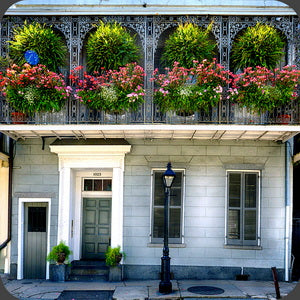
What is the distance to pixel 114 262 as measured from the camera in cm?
1186

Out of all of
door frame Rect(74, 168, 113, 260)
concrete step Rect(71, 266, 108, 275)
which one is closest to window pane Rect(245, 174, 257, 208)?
door frame Rect(74, 168, 113, 260)

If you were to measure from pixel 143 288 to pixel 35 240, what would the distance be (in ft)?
11.5

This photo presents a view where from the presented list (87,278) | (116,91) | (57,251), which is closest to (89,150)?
(116,91)

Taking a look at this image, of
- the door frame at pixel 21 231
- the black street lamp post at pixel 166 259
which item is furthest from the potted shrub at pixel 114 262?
the door frame at pixel 21 231

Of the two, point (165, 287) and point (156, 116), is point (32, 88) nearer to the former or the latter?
point (156, 116)

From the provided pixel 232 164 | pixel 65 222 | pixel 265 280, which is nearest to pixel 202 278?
pixel 265 280

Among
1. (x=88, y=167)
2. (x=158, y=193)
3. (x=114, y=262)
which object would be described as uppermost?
(x=88, y=167)

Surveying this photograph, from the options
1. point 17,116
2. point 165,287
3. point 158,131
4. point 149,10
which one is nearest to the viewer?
point 165,287

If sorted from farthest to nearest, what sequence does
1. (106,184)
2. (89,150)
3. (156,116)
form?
1. (106,184)
2. (89,150)
3. (156,116)

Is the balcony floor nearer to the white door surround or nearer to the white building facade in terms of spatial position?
the white building facade

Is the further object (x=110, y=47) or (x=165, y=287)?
(x=110, y=47)

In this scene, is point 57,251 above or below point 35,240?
below

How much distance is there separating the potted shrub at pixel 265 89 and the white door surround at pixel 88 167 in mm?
3365

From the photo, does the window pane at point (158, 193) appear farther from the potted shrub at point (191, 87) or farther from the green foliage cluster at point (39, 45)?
the green foliage cluster at point (39, 45)
